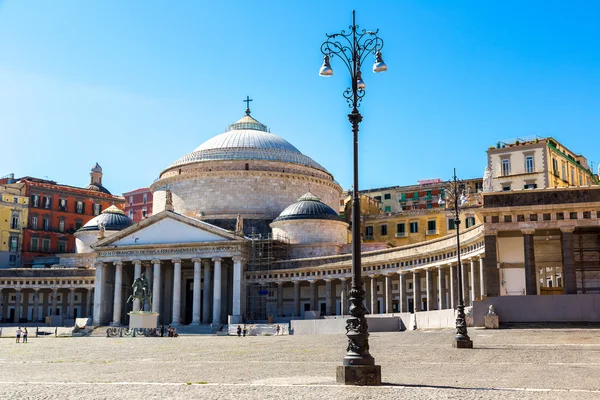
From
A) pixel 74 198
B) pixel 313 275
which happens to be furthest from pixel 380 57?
pixel 74 198

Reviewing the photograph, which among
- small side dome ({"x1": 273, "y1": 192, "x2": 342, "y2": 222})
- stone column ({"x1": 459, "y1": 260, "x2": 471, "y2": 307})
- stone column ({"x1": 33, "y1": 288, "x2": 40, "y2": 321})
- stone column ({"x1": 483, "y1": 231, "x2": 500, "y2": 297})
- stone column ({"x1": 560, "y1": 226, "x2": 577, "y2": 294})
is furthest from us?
stone column ({"x1": 33, "y1": 288, "x2": 40, "y2": 321})

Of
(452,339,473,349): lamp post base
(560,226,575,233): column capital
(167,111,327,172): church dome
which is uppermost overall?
(167,111,327,172): church dome

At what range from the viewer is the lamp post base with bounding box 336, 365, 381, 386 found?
18.0 metres

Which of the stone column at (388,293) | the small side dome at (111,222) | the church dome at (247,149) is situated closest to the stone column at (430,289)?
the stone column at (388,293)

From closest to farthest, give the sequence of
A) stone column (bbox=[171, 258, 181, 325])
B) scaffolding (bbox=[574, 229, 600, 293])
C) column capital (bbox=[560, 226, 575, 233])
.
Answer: column capital (bbox=[560, 226, 575, 233]), scaffolding (bbox=[574, 229, 600, 293]), stone column (bbox=[171, 258, 181, 325])

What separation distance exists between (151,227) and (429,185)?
3551 centimetres

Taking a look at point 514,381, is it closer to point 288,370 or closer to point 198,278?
point 288,370

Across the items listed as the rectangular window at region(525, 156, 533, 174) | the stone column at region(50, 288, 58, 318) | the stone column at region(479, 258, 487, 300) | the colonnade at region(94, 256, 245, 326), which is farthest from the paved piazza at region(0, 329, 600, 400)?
the stone column at region(50, 288, 58, 318)

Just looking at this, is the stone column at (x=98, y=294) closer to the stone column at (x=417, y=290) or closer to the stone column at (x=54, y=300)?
the stone column at (x=54, y=300)

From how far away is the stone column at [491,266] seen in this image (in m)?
45.9

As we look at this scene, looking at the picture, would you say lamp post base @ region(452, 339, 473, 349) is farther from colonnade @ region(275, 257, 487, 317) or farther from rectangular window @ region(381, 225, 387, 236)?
rectangular window @ region(381, 225, 387, 236)

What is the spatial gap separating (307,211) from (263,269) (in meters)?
7.48

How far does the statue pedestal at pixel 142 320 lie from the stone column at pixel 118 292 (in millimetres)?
15415

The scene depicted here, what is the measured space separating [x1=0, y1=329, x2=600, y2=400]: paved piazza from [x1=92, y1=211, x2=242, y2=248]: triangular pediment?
1696 inches
